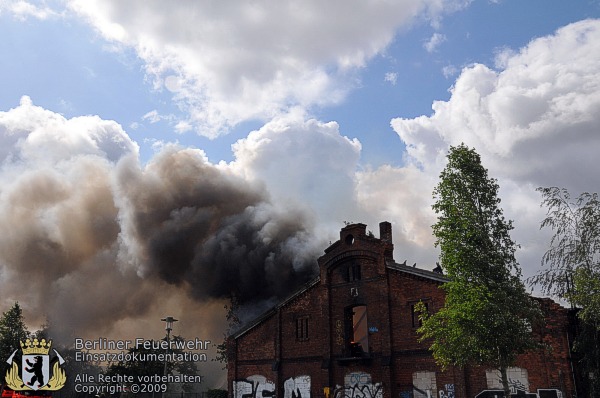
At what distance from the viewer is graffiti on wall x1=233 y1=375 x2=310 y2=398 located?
28.9 m

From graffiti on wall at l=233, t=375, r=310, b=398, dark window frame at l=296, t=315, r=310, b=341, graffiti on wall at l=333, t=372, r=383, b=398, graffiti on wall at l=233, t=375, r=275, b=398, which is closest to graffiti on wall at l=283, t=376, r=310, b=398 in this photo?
graffiti on wall at l=233, t=375, r=310, b=398

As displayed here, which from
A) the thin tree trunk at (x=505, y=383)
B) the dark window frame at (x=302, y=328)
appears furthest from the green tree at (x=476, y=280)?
the dark window frame at (x=302, y=328)

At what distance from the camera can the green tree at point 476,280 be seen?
17.6 metres

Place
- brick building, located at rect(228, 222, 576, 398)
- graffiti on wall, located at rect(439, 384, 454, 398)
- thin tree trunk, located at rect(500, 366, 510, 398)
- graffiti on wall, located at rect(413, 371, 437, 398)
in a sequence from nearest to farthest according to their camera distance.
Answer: thin tree trunk, located at rect(500, 366, 510, 398) → brick building, located at rect(228, 222, 576, 398) → graffiti on wall, located at rect(439, 384, 454, 398) → graffiti on wall, located at rect(413, 371, 437, 398)

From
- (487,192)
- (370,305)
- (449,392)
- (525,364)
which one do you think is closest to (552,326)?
(525,364)

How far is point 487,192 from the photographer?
62.8 ft

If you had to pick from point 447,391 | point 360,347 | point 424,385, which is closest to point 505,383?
point 447,391

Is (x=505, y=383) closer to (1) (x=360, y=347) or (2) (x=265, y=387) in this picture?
(1) (x=360, y=347)

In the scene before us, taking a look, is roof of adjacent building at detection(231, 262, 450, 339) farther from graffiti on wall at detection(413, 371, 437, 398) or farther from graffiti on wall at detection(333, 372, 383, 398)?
graffiti on wall at detection(333, 372, 383, 398)

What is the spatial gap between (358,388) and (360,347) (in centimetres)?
246

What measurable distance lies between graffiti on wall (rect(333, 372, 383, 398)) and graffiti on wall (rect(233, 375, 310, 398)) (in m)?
2.00

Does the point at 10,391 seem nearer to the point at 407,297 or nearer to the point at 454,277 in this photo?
the point at 454,277

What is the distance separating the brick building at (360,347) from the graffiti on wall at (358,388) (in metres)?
0.05

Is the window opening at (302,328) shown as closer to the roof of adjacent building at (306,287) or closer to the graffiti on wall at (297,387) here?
the roof of adjacent building at (306,287)
